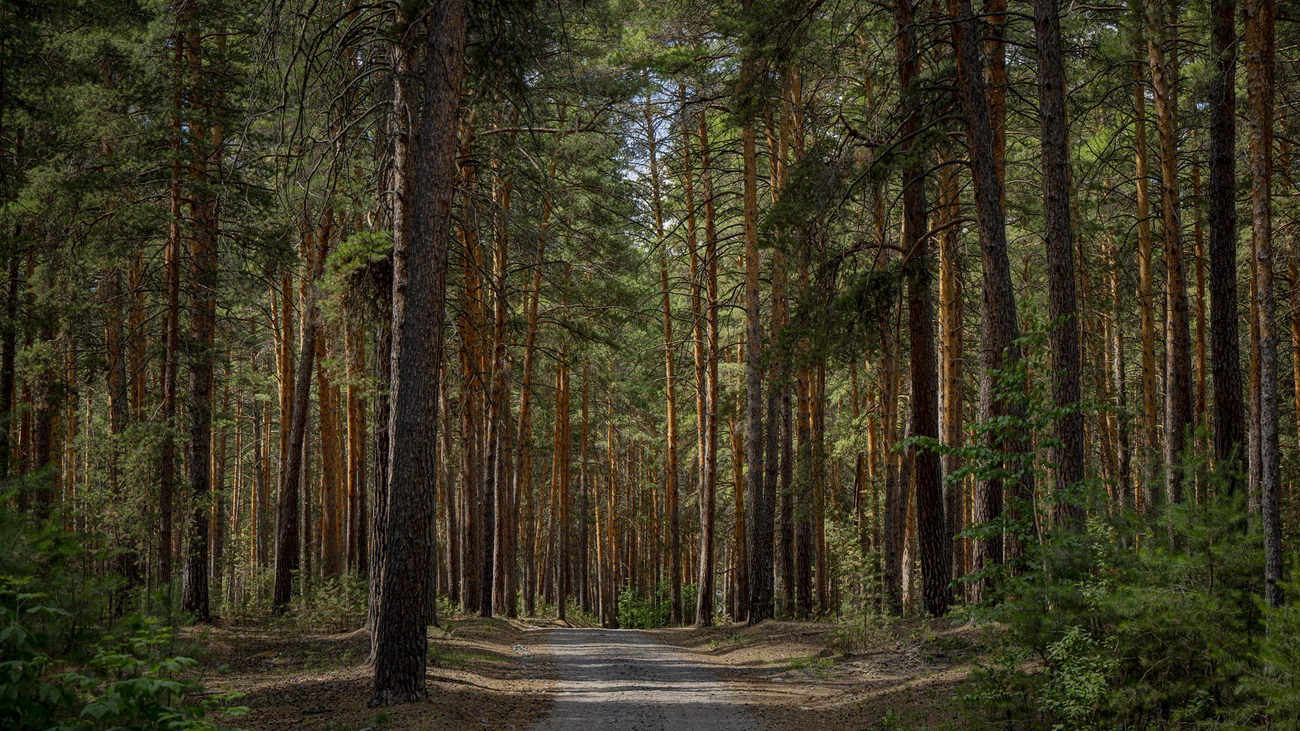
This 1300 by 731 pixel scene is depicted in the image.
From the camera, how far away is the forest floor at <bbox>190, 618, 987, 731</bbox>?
840cm

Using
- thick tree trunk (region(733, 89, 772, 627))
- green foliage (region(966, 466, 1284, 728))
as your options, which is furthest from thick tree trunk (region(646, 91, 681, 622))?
green foliage (region(966, 466, 1284, 728))

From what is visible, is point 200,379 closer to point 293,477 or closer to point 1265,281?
point 293,477

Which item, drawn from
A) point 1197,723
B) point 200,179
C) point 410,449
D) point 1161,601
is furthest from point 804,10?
point 200,179

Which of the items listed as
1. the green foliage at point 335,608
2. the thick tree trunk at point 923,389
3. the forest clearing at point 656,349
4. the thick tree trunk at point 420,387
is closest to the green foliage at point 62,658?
the forest clearing at point 656,349

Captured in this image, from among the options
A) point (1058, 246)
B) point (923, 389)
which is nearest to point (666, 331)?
point (923, 389)

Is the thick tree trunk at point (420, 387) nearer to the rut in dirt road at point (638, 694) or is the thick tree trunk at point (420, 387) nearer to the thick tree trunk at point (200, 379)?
the rut in dirt road at point (638, 694)

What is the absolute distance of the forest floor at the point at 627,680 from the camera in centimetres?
840

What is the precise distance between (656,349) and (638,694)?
13.2 meters

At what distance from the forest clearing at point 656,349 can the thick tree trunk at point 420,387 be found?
0.04m

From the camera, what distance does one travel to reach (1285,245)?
17.5 meters

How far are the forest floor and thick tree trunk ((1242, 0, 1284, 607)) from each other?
259 cm

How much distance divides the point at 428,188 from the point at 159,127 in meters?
7.70

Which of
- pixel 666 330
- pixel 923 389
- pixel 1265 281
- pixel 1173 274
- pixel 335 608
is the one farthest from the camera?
pixel 666 330

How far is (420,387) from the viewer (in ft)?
29.1
